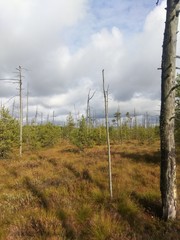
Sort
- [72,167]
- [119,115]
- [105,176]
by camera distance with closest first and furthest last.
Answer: [105,176] → [72,167] → [119,115]

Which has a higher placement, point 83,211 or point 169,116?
point 169,116

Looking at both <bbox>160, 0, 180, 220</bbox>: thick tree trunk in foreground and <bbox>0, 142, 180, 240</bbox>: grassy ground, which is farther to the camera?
<bbox>160, 0, 180, 220</bbox>: thick tree trunk in foreground

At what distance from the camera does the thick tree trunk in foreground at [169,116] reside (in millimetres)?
6992

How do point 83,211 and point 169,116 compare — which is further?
point 83,211

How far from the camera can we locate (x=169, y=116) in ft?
23.3

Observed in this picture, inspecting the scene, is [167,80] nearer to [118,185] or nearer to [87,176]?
[118,185]

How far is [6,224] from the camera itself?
7418 mm

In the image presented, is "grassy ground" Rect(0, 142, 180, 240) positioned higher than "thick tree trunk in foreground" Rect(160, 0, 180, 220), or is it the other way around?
"thick tree trunk in foreground" Rect(160, 0, 180, 220)

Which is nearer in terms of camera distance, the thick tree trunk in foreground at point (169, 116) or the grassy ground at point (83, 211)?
the grassy ground at point (83, 211)

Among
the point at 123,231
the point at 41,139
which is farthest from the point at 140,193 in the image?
the point at 41,139

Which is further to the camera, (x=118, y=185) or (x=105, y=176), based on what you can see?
(x=105, y=176)

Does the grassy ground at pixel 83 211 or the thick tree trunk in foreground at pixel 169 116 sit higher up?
the thick tree trunk in foreground at pixel 169 116

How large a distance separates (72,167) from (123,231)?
10.4 meters

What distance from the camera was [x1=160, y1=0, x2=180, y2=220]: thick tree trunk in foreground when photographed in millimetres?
6992
